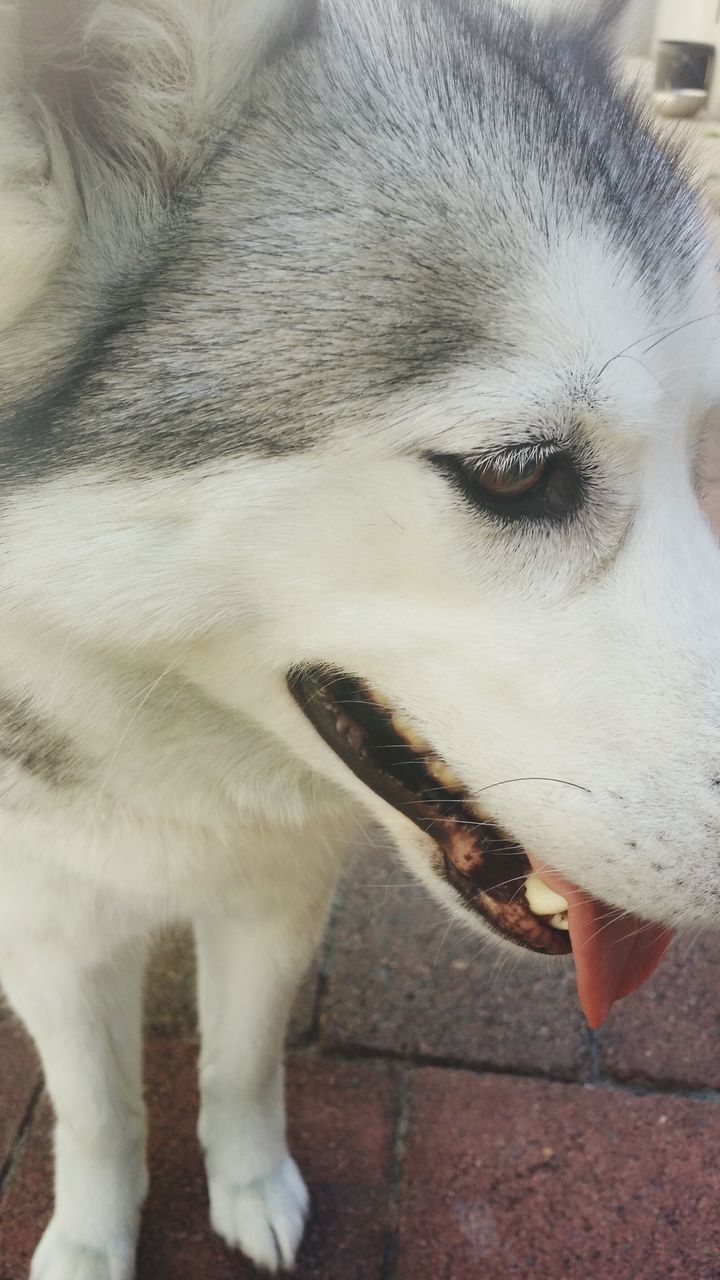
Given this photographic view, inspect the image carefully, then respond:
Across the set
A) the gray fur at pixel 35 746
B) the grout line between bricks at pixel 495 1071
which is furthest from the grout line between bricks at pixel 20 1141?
the gray fur at pixel 35 746

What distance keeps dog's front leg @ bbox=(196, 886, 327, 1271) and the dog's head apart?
712mm

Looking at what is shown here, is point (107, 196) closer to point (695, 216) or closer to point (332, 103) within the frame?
point (332, 103)

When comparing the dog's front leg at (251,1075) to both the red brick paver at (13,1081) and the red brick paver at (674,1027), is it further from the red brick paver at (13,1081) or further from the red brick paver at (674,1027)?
the red brick paver at (674,1027)

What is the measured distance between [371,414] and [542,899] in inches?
25.1

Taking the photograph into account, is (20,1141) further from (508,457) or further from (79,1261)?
(508,457)

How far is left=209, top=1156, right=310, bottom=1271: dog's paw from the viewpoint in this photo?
175cm

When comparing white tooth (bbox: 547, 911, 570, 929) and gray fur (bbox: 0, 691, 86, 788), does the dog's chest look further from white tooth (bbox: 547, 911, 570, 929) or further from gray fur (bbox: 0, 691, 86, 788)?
white tooth (bbox: 547, 911, 570, 929)

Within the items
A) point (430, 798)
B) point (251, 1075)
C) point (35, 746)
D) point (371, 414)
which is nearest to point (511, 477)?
point (371, 414)

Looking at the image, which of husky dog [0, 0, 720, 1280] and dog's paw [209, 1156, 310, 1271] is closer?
husky dog [0, 0, 720, 1280]

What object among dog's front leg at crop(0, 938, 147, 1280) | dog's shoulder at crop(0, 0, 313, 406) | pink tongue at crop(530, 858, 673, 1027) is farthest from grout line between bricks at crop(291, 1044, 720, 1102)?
dog's shoulder at crop(0, 0, 313, 406)

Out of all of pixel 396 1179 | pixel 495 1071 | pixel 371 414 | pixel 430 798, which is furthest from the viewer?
pixel 495 1071

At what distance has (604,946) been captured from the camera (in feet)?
4.24

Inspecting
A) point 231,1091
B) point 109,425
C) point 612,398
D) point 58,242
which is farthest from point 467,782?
point 231,1091

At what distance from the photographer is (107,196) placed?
1.09 metres
